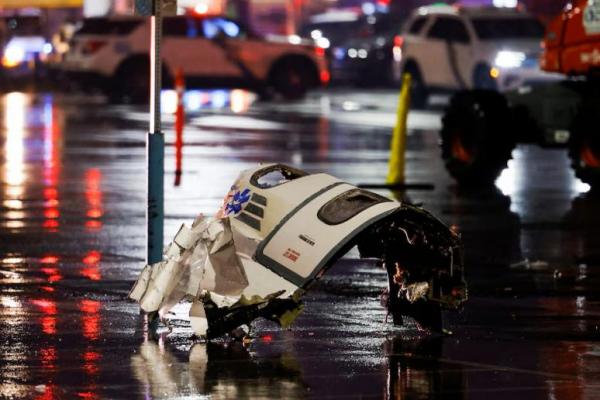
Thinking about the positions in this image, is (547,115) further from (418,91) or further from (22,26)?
(22,26)

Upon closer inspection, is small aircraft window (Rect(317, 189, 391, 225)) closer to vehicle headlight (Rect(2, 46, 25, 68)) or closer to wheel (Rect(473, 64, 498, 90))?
wheel (Rect(473, 64, 498, 90))

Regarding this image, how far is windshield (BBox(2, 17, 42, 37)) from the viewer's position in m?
48.8

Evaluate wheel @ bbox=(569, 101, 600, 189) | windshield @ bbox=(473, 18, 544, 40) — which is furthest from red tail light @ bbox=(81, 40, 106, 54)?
wheel @ bbox=(569, 101, 600, 189)

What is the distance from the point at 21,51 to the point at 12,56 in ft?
0.90

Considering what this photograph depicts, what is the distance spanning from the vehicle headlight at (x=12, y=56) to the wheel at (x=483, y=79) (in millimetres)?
15323

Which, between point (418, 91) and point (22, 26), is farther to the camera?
point (22, 26)

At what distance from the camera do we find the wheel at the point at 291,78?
38625 millimetres

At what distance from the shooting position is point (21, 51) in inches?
1807

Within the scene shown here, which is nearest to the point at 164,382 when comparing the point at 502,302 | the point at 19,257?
the point at 502,302

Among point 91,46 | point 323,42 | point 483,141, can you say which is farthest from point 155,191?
point 323,42

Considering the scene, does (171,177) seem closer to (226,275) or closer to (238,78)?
(226,275)

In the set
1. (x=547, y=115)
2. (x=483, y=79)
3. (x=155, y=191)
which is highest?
(x=155, y=191)

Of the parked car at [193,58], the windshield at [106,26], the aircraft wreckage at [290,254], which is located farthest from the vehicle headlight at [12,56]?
the aircraft wreckage at [290,254]

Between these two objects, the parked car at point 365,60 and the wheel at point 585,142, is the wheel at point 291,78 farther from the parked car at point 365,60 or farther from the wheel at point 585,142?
the wheel at point 585,142
